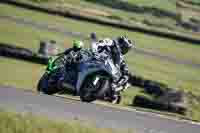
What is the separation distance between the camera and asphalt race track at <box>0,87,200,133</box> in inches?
432

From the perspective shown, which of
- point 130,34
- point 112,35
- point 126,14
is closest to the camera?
point 112,35

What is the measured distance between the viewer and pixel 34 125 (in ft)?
28.3

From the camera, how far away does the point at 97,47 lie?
14500 millimetres

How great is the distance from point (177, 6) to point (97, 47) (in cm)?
3665

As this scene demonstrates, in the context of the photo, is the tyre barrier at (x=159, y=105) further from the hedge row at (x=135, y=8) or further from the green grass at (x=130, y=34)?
the hedge row at (x=135, y=8)

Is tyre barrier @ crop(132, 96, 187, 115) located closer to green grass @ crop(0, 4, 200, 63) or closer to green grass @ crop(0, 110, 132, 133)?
green grass @ crop(0, 110, 132, 133)

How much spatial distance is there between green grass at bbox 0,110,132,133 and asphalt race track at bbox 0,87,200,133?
132 cm

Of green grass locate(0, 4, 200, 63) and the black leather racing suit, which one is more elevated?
the black leather racing suit

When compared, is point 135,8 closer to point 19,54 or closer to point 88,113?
point 19,54

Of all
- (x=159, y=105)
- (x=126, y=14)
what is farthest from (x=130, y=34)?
(x=159, y=105)

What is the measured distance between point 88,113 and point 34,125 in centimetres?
303

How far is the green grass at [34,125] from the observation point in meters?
8.34

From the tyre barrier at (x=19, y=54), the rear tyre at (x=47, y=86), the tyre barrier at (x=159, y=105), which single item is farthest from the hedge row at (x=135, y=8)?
the rear tyre at (x=47, y=86)

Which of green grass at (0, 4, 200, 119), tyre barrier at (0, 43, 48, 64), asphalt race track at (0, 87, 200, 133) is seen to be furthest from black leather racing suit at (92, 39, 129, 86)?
tyre barrier at (0, 43, 48, 64)
